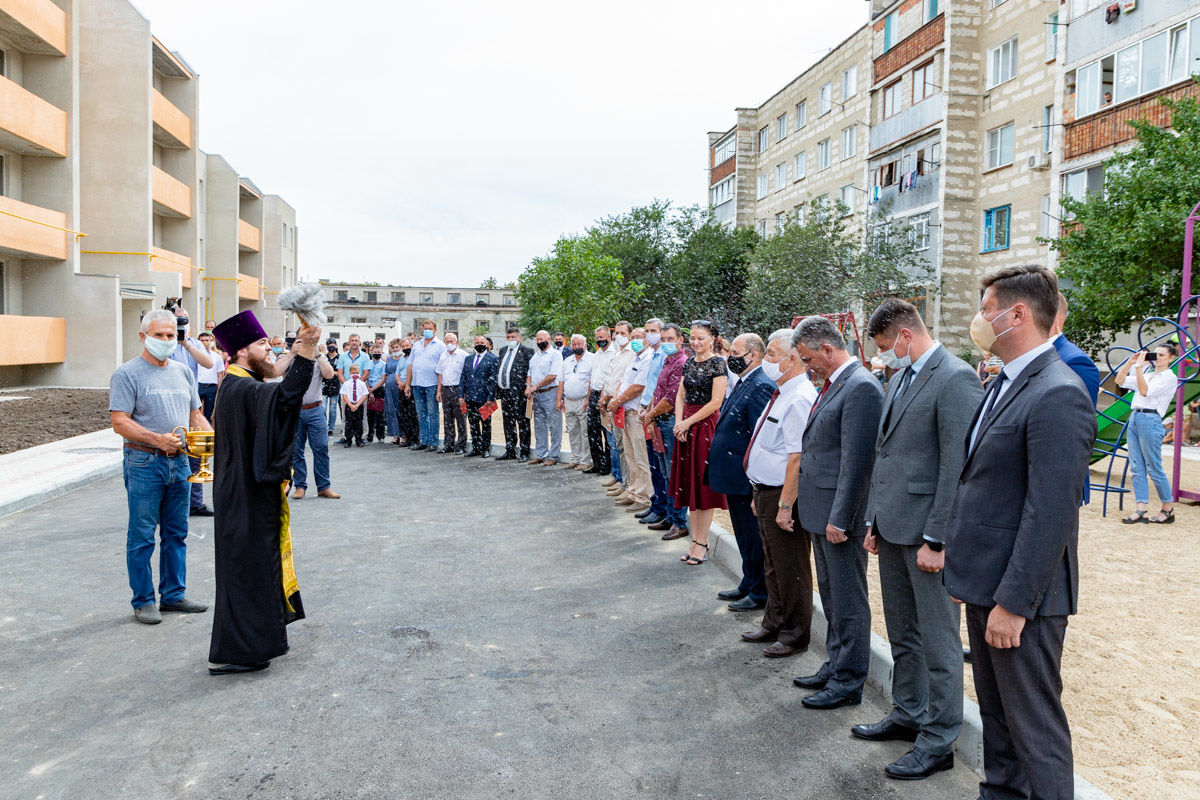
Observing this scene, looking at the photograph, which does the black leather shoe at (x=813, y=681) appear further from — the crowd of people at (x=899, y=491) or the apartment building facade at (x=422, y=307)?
the apartment building facade at (x=422, y=307)

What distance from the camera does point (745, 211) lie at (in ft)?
163

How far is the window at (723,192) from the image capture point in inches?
2024

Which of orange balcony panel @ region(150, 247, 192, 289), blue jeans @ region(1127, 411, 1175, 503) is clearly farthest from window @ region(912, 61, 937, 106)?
orange balcony panel @ region(150, 247, 192, 289)

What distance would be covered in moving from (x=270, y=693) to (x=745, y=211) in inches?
1867

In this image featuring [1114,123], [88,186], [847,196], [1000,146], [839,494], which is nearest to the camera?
[839,494]

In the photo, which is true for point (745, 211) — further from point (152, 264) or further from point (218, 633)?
point (218, 633)

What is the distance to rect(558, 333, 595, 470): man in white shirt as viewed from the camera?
47.1 ft

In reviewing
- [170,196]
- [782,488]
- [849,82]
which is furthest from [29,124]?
[849,82]

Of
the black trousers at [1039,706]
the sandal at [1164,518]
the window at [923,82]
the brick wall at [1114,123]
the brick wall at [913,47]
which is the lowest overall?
the sandal at [1164,518]

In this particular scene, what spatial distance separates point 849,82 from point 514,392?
95.0ft

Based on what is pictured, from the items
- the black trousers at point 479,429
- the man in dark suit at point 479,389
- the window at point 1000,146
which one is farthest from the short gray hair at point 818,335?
the window at point 1000,146

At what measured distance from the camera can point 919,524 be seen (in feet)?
13.6

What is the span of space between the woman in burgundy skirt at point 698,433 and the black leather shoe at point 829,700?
2.83 m

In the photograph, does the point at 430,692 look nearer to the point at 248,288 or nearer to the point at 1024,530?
the point at 1024,530
